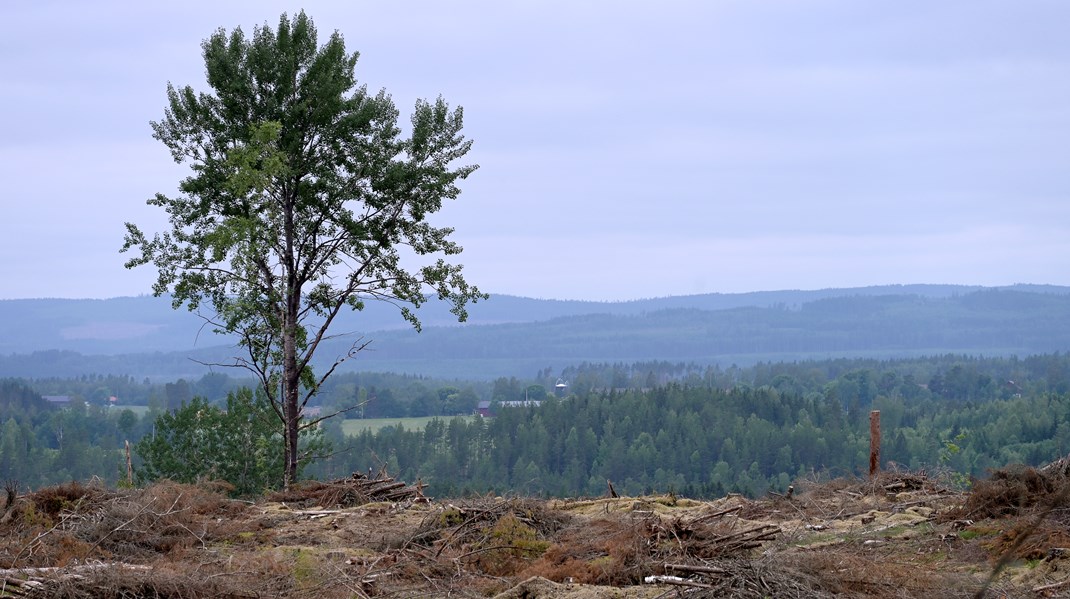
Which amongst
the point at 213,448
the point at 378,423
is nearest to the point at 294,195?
the point at 213,448

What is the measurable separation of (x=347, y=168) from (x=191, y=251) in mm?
3288

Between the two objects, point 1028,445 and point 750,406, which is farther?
point 750,406

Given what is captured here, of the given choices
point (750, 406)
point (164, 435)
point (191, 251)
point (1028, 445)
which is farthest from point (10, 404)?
point (191, 251)

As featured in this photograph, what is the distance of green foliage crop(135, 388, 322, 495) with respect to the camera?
45.4 meters

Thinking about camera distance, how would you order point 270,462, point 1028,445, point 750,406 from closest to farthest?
1. point 270,462
2. point 1028,445
3. point 750,406

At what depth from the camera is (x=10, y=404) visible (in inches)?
5635


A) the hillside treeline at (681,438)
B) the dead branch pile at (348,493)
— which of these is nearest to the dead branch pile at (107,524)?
the dead branch pile at (348,493)

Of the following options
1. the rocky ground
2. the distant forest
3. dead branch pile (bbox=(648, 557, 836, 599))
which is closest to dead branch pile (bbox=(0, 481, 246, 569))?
the rocky ground

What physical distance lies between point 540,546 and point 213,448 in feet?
128

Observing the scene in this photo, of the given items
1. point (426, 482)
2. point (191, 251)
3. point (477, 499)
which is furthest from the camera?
point (191, 251)

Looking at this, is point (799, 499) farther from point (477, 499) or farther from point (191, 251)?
point (191, 251)

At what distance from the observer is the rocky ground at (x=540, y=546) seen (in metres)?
9.19

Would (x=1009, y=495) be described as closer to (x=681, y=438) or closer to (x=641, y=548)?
(x=641, y=548)

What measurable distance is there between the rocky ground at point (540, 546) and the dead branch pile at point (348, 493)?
0.69 meters
